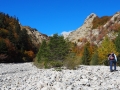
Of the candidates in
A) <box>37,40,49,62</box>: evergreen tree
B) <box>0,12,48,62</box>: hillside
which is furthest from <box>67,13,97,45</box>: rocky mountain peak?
<box>37,40,49,62</box>: evergreen tree

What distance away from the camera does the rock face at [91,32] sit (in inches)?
4392

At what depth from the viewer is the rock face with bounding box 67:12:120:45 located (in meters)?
112

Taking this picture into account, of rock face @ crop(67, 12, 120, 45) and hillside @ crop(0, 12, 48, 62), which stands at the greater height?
rock face @ crop(67, 12, 120, 45)

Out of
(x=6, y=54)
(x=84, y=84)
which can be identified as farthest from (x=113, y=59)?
(x=6, y=54)

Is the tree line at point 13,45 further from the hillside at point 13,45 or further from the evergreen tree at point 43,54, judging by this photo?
the evergreen tree at point 43,54

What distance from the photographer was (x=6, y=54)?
89188 mm

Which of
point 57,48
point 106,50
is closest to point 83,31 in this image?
point 57,48

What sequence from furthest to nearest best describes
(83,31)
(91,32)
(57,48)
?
(83,31) → (91,32) → (57,48)

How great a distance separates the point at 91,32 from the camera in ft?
433

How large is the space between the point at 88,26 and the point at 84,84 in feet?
438

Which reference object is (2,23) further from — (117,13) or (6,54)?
(117,13)

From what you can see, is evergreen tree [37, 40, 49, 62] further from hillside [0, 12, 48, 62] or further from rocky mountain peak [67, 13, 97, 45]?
rocky mountain peak [67, 13, 97, 45]

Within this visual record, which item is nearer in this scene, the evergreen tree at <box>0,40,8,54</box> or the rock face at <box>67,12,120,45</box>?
the evergreen tree at <box>0,40,8,54</box>

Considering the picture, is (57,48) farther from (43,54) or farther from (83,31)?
(83,31)
